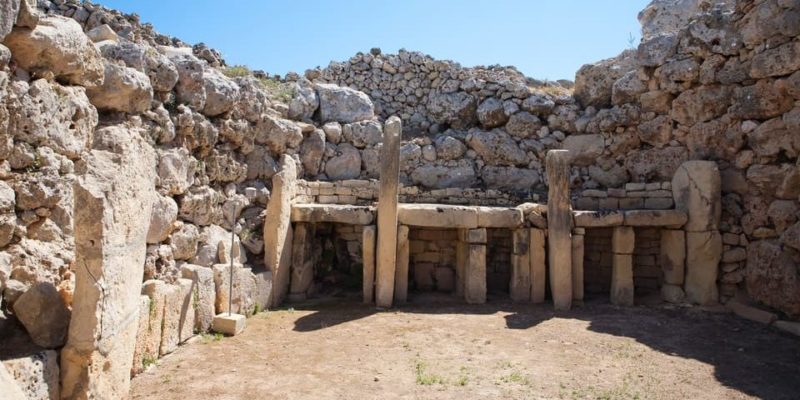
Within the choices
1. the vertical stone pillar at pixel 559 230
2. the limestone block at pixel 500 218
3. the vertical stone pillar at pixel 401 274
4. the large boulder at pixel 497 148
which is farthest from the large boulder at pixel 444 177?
the vertical stone pillar at pixel 559 230

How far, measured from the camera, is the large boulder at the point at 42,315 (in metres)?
3.76

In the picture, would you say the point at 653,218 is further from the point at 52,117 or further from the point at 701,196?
the point at 52,117

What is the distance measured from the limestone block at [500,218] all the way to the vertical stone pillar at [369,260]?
1966 millimetres

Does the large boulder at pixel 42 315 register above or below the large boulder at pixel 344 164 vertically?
below

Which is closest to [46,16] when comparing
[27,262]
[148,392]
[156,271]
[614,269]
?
[27,262]

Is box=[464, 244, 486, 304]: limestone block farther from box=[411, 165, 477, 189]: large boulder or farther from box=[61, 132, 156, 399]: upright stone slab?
box=[61, 132, 156, 399]: upright stone slab

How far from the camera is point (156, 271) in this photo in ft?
21.2

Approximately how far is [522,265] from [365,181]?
12.3 ft

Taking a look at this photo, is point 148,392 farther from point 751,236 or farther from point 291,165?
point 751,236

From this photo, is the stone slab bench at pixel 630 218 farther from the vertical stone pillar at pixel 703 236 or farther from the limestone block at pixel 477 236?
the limestone block at pixel 477 236

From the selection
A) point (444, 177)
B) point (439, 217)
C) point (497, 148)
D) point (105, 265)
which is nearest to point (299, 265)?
point (439, 217)

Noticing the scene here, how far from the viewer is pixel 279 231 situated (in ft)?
28.6

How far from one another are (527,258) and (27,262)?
739cm

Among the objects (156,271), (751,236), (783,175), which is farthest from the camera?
(751,236)
